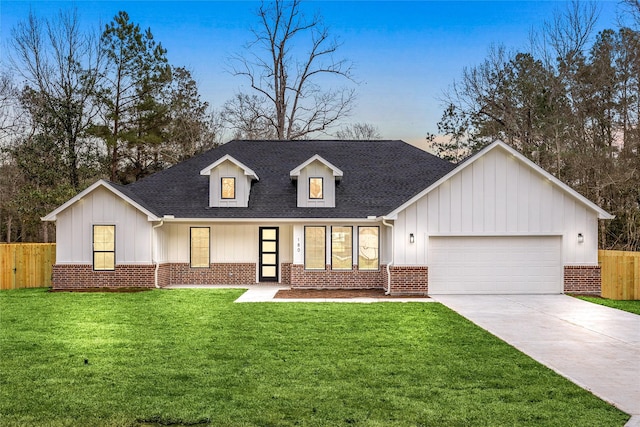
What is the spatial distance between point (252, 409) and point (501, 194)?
1299 cm

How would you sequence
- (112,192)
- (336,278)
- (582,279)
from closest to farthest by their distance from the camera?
1. (582,279)
2. (112,192)
3. (336,278)

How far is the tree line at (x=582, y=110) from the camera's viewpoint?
24.6 meters

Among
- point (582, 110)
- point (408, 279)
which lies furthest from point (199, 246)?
point (582, 110)

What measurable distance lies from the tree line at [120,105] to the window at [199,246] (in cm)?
1053

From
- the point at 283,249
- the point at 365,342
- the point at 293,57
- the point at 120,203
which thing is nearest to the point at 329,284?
the point at 283,249

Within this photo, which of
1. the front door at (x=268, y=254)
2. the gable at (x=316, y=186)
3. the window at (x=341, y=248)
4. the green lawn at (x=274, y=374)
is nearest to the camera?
the green lawn at (x=274, y=374)

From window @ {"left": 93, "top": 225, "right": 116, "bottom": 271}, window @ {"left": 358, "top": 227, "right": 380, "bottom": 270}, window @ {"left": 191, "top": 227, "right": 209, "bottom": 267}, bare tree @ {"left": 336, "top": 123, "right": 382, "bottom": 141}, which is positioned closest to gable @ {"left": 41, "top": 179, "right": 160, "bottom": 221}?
window @ {"left": 93, "top": 225, "right": 116, "bottom": 271}

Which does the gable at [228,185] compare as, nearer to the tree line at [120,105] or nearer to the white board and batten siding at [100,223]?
the white board and batten siding at [100,223]

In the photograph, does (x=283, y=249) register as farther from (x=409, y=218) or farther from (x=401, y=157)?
(x=401, y=157)

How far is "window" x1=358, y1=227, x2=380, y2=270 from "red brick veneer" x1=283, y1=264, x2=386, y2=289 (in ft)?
0.88

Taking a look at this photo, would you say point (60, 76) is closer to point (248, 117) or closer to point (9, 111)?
point (9, 111)

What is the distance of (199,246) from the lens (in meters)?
19.3

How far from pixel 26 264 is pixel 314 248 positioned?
35.6 ft

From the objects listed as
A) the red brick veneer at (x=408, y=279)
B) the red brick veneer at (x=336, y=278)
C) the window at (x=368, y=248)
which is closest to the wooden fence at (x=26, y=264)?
the red brick veneer at (x=336, y=278)
